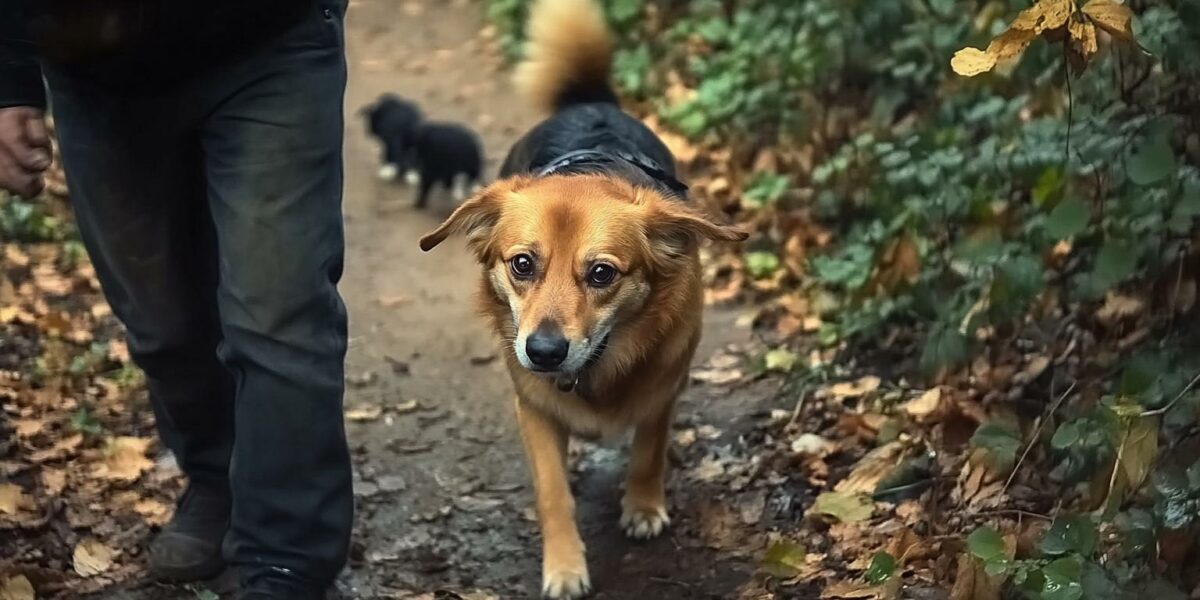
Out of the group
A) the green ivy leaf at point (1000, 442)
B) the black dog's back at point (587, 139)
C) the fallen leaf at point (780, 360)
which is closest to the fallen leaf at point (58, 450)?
the black dog's back at point (587, 139)

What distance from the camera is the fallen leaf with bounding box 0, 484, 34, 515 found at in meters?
3.41

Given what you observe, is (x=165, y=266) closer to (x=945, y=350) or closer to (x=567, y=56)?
(x=567, y=56)

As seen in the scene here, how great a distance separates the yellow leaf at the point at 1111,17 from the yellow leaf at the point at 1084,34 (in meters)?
0.02

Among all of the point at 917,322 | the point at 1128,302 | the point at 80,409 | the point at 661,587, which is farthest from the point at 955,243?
the point at 80,409

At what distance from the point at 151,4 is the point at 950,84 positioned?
3.52 m

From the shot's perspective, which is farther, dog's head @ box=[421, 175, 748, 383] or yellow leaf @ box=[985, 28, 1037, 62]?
dog's head @ box=[421, 175, 748, 383]

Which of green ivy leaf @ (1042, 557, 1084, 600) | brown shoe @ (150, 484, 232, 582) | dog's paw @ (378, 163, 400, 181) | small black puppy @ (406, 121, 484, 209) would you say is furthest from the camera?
dog's paw @ (378, 163, 400, 181)

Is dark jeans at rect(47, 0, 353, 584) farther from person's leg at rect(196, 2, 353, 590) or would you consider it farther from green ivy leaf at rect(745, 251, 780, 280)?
green ivy leaf at rect(745, 251, 780, 280)

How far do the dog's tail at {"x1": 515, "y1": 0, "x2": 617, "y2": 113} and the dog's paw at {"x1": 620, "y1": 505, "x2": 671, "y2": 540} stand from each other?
5.13 feet

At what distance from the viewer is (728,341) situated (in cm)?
473

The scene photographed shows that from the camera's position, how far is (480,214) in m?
3.27

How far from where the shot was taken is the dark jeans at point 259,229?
8.48ft

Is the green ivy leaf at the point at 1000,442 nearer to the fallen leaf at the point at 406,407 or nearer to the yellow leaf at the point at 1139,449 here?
the yellow leaf at the point at 1139,449

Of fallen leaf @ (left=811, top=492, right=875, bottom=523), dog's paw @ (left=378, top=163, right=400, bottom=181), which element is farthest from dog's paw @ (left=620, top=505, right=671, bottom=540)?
dog's paw @ (left=378, top=163, right=400, bottom=181)
